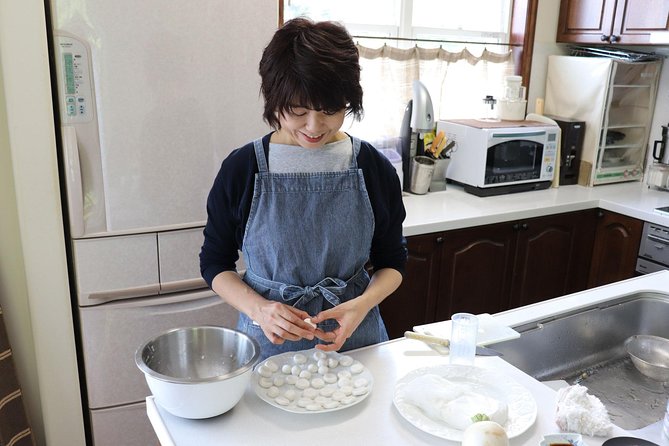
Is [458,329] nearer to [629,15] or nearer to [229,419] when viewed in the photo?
[229,419]

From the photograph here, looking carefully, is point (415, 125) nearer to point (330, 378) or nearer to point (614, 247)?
point (614, 247)

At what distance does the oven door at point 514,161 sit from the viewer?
2.82 meters

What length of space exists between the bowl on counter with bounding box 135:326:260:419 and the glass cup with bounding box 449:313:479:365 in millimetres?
412

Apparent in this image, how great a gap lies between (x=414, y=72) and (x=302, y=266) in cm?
188

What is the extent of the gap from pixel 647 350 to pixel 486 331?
54 centimetres

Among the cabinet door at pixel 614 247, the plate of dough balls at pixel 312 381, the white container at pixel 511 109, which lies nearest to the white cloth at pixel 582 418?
the plate of dough balls at pixel 312 381

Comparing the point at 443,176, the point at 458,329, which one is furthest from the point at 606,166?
the point at 458,329

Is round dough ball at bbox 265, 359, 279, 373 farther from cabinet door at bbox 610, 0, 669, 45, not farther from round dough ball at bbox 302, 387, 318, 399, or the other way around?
cabinet door at bbox 610, 0, 669, 45

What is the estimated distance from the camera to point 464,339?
123cm

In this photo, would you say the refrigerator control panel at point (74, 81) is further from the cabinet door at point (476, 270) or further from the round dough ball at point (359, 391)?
the cabinet door at point (476, 270)

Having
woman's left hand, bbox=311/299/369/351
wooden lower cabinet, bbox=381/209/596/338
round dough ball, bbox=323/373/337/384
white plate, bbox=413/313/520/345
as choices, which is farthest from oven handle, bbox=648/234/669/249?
round dough ball, bbox=323/373/337/384

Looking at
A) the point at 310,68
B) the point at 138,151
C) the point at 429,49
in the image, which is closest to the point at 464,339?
the point at 310,68

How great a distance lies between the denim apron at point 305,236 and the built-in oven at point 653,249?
184cm

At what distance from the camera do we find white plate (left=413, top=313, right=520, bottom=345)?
1347 millimetres
